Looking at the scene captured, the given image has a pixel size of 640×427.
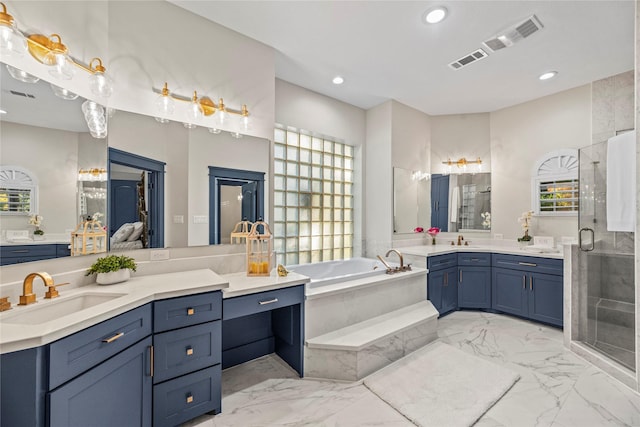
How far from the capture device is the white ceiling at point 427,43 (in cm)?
216

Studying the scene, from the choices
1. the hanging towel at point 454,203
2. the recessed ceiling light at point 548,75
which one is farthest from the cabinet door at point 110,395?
the recessed ceiling light at point 548,75

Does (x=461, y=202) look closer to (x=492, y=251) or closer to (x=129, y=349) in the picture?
(x=492, y=251)

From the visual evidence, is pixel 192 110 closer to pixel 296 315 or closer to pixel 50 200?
pixel 50 200

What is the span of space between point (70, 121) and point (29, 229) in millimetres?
670

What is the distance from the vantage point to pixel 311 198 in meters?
3.71

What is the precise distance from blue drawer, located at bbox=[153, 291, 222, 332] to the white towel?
10.3 ft

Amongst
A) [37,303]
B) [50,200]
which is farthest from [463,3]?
[37,303]

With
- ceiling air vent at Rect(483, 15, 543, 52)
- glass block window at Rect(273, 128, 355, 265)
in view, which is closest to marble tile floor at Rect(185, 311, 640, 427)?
glass block window at Rect(273, 128, 355, 265)

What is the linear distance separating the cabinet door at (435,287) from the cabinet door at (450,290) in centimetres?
8

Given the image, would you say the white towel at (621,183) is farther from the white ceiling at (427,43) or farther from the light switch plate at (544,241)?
the light switch plate at (544,241)

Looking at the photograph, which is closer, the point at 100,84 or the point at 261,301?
the point at 100,84

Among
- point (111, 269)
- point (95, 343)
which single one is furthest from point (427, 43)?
point (95, 343)

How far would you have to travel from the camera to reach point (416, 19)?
2.29 metres

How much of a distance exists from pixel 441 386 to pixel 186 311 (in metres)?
1.92
